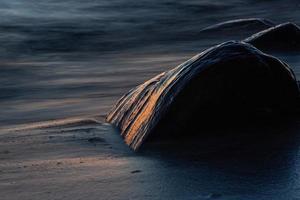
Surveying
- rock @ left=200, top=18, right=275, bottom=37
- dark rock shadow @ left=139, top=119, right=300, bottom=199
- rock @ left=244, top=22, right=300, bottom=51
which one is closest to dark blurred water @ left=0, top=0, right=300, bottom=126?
rock @ left=200, top=18, right=275, bottom=37

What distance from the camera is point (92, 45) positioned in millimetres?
10656

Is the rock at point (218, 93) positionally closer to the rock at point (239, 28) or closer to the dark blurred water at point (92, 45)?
the dark blurred water at point (92, 45)

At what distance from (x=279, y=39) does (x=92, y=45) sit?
3.32 m

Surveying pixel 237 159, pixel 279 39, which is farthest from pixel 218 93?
pixel 279 39

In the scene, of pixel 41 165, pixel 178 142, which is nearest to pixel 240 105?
pixel 178 142

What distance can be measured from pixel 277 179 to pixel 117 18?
11.2 metres

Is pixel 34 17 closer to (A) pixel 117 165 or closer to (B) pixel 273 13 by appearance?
(B) pixel 273 13

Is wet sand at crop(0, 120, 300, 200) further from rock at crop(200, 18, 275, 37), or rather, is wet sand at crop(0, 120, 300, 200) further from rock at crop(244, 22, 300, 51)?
rock at crop(200, 18, 275, 37)

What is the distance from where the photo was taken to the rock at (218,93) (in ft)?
12.0

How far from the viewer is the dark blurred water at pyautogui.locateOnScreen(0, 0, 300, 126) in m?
6.01

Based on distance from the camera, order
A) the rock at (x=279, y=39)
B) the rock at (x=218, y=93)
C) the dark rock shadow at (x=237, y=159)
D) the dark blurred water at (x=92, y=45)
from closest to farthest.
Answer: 1. the dark rock shadow at (x=237, y=159)
2. the rock at (x=218, y=93)
3. the dark blurred water at (x=92, y=45)
4. the rock at (x=279, y=39)

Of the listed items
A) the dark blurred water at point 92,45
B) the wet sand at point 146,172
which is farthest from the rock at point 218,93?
the dark blurred water at point 92,45

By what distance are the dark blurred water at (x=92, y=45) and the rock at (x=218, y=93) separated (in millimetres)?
1277

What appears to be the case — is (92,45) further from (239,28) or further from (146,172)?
(146,172)
